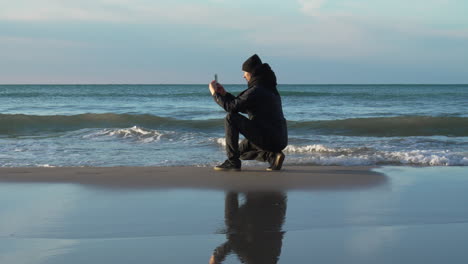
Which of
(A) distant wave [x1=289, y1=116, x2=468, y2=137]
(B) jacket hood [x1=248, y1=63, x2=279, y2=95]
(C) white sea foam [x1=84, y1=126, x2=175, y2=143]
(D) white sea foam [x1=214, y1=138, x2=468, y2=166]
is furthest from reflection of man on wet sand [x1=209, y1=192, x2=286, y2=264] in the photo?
(A) distant wave [x1=289, y1=116, x2=468, y2=137]

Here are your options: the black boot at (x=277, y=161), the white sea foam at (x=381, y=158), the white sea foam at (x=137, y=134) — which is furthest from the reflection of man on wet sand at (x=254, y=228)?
the white sea foam at (x=137, y=134)

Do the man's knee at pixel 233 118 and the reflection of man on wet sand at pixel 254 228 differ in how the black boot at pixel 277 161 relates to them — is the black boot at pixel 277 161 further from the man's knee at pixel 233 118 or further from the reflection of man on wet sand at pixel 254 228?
the reflection of man on wet sand at pixel 254 228

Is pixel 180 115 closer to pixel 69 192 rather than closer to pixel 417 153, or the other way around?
pixel 417 153

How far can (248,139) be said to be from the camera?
20.1 ft

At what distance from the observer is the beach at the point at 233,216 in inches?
117

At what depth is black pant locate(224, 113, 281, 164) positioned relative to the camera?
19.7 ft

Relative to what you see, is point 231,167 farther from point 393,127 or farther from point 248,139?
point 393,127

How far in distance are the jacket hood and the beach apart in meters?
0.92

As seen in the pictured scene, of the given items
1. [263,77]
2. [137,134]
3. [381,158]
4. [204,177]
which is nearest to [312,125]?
[137,134]

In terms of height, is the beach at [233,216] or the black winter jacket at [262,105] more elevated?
the black winter jacket at [262,105]

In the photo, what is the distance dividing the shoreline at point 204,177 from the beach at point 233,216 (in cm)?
1

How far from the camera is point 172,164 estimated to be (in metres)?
7.09

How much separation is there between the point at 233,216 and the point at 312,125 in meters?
10.5

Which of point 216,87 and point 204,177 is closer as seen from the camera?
point 204,177
